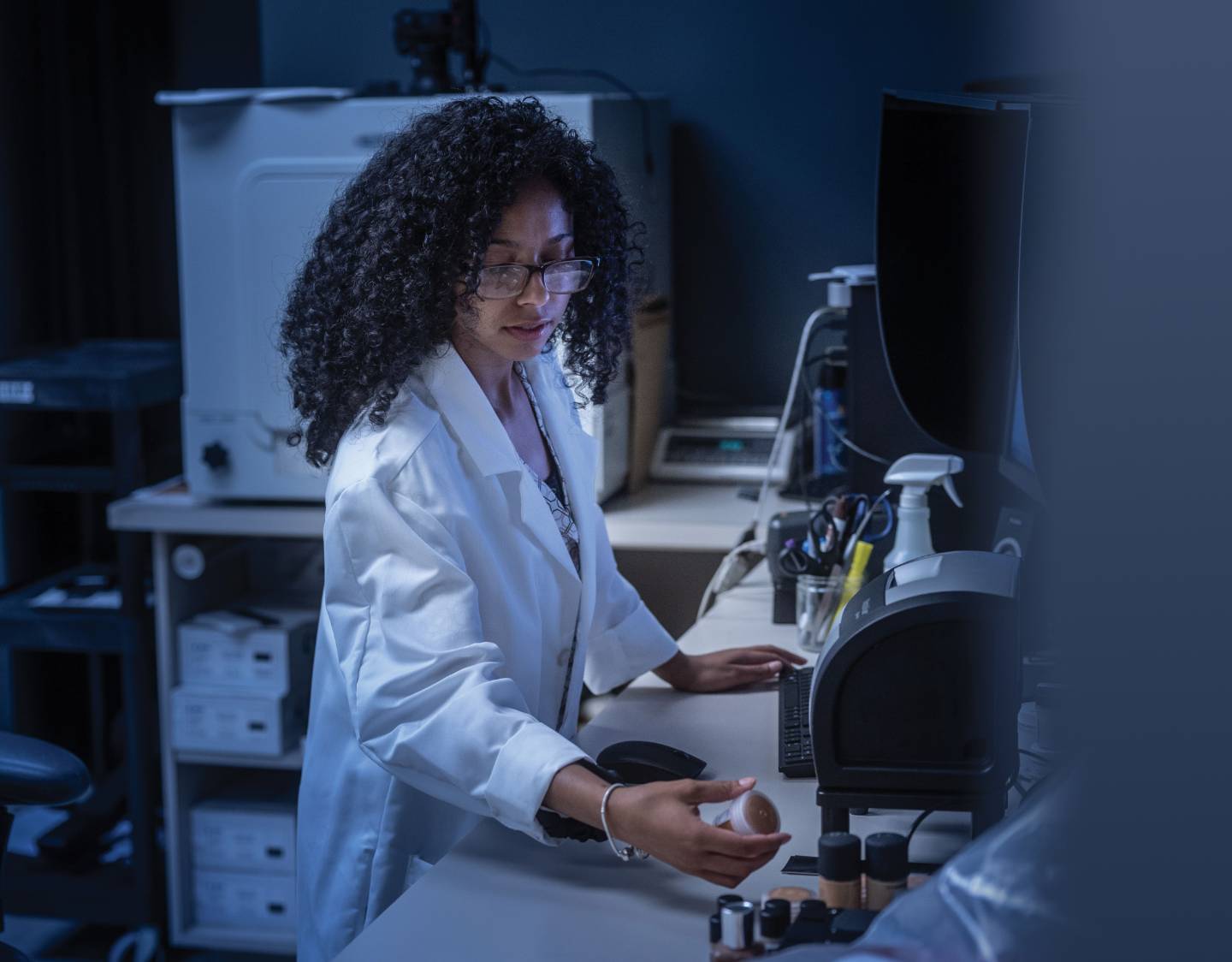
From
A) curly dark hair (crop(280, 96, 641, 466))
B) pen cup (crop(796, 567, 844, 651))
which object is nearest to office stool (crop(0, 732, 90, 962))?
curly dark hair (crop(280, 96, 641, 466))

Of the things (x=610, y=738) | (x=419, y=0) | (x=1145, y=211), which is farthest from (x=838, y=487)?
(x=1145, y=211)

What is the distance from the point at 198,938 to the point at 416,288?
62.8 inches

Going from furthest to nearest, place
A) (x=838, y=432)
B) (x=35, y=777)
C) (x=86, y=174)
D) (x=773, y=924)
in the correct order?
1. (x=86, y=174)
2. (x=838, y=432)
3. (x=35, y=777)
4. (x=773, y=924)

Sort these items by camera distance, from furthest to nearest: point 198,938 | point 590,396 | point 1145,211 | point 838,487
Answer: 1. point 198,938
2. point 838,487
3. point 590,396
4. point 1145,211

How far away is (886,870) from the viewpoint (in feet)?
2.82

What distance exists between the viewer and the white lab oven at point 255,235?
6.93 feet

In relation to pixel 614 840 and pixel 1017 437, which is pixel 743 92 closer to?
pixel 1017 437

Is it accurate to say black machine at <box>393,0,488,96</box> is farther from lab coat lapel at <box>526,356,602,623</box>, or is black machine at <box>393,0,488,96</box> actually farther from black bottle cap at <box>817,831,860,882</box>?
black bottle cap at <box>817,831,860,882</box>

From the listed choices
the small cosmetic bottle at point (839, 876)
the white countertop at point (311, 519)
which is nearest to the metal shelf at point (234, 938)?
the white countertop at point (311, 519)

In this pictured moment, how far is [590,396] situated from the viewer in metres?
1.70

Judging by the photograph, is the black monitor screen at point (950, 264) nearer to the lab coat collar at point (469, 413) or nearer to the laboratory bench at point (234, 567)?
the lab coat collar at point (469, 413)

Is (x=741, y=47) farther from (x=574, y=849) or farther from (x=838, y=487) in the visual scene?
(x=574, y=849)

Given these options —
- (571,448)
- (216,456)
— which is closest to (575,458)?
(571,448)

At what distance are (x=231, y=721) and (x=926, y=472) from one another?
130 cm
